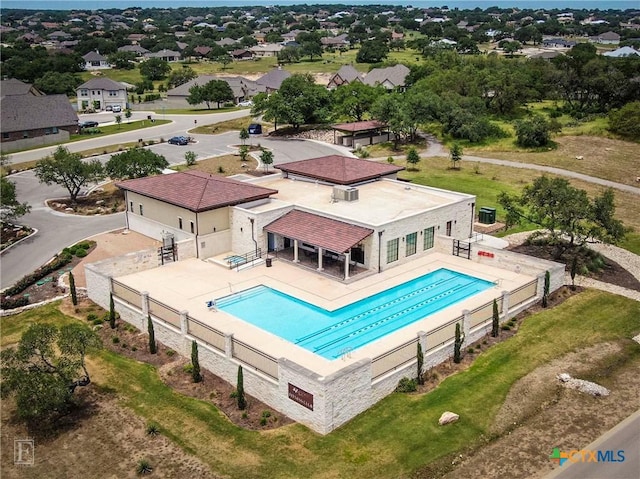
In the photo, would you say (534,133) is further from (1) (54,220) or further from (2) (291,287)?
(1) (54,220)

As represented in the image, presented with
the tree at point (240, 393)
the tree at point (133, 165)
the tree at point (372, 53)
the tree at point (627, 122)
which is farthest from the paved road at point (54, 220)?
the tree at point (372, 53)

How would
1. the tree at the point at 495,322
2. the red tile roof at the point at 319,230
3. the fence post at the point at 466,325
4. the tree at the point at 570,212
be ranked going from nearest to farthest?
the fence post at the point at 466,325 → the tree at the point at 495,322 → the red tile roof at the point at 319,230 → the tree at the point at 570,212

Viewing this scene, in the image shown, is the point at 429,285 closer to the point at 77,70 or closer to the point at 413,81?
the point at 413,81

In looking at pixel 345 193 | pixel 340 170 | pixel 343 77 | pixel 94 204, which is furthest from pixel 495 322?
pixel 343 77

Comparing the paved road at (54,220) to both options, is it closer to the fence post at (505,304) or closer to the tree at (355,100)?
the tree at (355,100)

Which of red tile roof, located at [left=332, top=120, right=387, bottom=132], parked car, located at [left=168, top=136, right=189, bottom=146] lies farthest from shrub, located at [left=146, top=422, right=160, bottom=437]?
parked car, located at [left=168, top=136, right=189, bottom=146]

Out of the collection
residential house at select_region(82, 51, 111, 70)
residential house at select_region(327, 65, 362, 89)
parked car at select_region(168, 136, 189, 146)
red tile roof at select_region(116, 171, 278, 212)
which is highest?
residential house at select_region(82, 51, 111, 70)

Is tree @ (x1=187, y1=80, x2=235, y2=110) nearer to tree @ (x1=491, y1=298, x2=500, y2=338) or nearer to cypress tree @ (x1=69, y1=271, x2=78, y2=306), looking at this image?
cypress tree @ (x1=69, y1=271, x2=78, y2=306)
